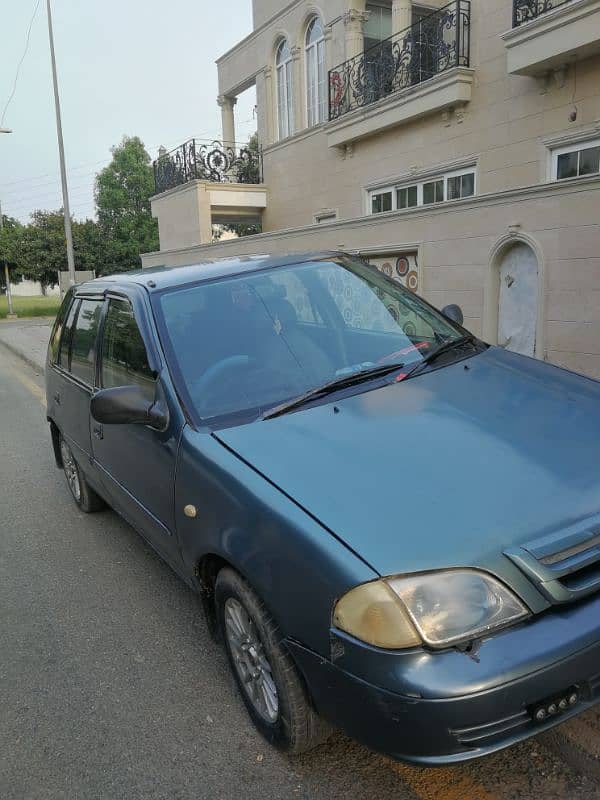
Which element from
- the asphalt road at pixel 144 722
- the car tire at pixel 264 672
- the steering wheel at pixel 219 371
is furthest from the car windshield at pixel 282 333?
the asphalt road at pixel 144 722

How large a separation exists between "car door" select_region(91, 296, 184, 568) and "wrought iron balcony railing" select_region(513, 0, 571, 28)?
813cm

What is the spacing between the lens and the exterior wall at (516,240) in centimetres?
635

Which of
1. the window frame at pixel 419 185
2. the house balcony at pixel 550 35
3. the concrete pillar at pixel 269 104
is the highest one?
the concrete pillar at pixel 269 104

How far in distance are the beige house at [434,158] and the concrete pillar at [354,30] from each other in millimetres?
34

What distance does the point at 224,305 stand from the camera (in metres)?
3.30

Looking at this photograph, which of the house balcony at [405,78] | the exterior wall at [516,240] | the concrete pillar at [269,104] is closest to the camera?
the exterior wall at [516,240]

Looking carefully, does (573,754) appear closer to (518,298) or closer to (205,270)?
(205,270)

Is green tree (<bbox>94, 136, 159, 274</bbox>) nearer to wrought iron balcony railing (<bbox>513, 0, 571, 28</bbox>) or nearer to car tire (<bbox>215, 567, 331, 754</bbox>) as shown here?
wrought iron balcony railing (<bbox>513, 0, 571, 28</bbox>)

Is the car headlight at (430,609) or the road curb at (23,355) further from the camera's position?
the road curb at (23,355)

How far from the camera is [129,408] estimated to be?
9.46 ft

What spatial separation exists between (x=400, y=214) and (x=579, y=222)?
8.52ft

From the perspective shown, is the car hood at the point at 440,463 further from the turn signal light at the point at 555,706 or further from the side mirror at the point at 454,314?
the side mirror at the point at 454,314

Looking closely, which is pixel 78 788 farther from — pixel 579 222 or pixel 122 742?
pixel 579 222

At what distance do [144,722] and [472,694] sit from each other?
59.6 inches
